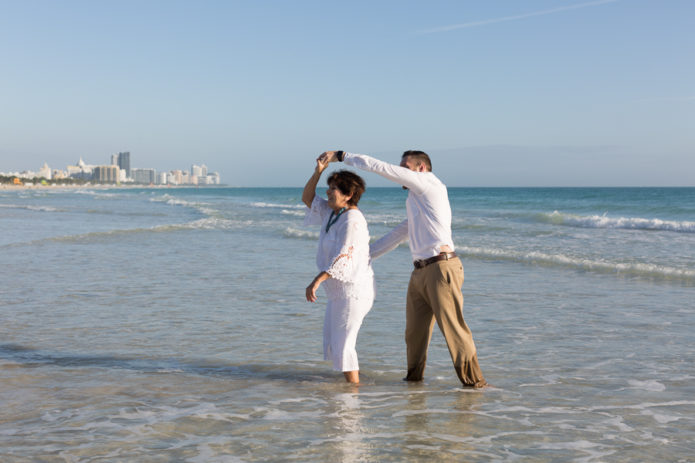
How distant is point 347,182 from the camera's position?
4.76m

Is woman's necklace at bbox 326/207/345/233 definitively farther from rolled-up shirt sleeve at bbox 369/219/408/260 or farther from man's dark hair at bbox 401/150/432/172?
man's dark hair at bbox 401/150/432/172

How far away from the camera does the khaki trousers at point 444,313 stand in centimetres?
464

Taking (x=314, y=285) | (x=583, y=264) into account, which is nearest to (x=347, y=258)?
(x=314, y=285)

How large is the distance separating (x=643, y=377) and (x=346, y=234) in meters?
2.80

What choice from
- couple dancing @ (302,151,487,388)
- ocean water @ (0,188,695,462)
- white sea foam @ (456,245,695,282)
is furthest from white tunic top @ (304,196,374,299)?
white sea foam @ (456,245,695,282)

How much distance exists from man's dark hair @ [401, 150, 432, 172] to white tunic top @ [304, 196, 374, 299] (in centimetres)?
56

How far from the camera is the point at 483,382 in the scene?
496cm

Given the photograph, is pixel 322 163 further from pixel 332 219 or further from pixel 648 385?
pixel 648 385

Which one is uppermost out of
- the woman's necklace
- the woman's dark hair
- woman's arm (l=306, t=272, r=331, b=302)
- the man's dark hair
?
the man's dark hair

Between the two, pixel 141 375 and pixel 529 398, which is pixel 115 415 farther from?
pixel 529 398

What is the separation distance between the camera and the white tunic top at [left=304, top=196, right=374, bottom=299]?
471 centimetres

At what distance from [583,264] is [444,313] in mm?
9224

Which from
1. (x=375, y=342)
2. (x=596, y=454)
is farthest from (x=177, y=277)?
(x=596, y=454)

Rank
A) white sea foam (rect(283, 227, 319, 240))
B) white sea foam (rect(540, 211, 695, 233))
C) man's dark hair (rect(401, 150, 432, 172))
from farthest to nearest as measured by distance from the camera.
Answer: white sea foam (rect(540, 211, 695, 233)), white sea foam (rect(283, 227, 319, 240)), man's dark hair (rect(401, 150, 432, 172))
